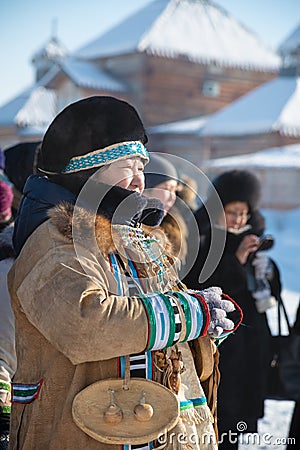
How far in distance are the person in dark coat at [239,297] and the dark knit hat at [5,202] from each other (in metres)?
0.84

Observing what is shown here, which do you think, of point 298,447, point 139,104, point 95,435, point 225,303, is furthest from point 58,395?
point 139,104

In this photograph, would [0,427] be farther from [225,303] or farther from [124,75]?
[124,75]

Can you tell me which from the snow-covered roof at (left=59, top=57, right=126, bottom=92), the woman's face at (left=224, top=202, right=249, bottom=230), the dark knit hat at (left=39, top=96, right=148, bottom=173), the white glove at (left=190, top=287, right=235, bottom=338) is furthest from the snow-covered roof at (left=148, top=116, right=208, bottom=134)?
the white glove at (left=190, top=287, right=235, bottom=338)

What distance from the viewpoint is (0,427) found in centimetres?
206

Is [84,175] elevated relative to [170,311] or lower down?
elevated

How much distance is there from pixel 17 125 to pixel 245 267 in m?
21.4

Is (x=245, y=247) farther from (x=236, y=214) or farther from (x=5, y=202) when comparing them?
(x=5, y=202)

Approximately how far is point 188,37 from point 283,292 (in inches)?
708

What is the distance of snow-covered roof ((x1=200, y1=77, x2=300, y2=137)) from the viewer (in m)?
18.1

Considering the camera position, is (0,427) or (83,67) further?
(83,67)

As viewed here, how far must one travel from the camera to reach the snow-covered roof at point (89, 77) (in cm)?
2255

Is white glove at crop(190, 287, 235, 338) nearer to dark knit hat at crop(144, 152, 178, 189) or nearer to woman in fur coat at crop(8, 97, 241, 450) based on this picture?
woman in fur coat at crop(8, 97, 241, 450)

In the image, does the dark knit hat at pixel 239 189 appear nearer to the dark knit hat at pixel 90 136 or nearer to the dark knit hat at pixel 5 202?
the dark knit hat at pixel 5 202

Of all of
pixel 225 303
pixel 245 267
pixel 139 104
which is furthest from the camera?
pixel 139 104
